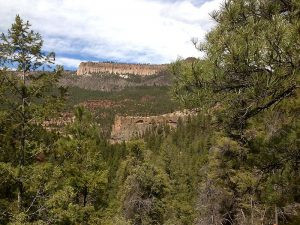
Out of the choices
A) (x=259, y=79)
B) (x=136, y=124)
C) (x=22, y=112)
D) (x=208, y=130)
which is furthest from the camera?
(x=136, y=124)

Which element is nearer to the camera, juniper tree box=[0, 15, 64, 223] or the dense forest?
the dense forest

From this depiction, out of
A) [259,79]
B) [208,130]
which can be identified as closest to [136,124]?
[208,130]

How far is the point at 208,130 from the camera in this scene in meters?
16.5

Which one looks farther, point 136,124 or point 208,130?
point 136,124

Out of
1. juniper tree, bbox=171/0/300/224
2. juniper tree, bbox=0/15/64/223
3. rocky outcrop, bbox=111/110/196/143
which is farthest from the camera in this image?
rocky outcrop, bbox=111/110/196/143

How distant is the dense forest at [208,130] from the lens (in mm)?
6551

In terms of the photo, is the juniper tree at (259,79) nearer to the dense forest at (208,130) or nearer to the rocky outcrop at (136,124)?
the dense forest at (208,130)

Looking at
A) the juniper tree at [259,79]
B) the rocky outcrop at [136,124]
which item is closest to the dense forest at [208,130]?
the juniper tree at [259,79]

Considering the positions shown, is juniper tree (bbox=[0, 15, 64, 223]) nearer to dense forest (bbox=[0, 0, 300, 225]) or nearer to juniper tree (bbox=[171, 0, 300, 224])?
dense forest (bbox=[0, 0, 300, 225])

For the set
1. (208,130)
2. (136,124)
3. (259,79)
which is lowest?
(136,124)

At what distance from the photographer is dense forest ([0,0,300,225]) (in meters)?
6.55

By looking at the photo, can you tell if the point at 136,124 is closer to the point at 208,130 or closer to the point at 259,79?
the point at 208,130

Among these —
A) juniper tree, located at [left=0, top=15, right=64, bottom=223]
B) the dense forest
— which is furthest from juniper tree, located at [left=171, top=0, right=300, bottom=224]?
juniper tree, located at [left=0, top=15, right=64, bottom=223]

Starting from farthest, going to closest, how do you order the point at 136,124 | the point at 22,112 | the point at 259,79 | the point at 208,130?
the point at 136,124 → the point at 208,130 → the point at 22,112 → the point at 259,79
